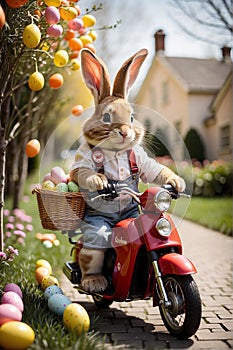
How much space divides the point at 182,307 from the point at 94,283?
73 centimetres

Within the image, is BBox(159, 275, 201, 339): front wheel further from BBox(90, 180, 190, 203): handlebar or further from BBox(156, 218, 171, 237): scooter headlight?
BBox(90, 180, 190, 203): handlebar

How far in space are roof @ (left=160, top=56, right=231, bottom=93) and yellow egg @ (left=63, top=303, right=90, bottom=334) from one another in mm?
17312

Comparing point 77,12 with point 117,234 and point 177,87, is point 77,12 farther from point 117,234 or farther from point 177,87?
point 177,87

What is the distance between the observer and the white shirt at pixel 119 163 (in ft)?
11.8

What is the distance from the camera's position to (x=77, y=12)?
4012mm

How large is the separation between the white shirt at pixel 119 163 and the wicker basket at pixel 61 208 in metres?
0.27

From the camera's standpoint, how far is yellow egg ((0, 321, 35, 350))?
2.59 m

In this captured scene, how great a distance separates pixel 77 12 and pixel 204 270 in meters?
3.14

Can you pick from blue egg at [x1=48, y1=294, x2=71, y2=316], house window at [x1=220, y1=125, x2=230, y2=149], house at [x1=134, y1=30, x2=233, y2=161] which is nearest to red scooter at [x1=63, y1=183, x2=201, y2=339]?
blue egg at [x1=48, y1=294, x2=71, y2=316]

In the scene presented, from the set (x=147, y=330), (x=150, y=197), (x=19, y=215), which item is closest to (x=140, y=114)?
(x=150, y=197)

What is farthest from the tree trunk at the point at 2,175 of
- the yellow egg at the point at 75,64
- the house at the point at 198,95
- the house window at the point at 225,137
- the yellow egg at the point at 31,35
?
the house window at the point at 225,137

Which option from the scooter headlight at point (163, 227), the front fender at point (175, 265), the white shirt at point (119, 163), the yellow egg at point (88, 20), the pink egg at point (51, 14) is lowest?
the front fender at point (175, 265)

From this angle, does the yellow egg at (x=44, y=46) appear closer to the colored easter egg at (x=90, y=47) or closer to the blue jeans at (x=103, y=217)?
the colored easter egg at (x=90, y=47)

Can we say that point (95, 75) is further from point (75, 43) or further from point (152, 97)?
point (152, 97)
